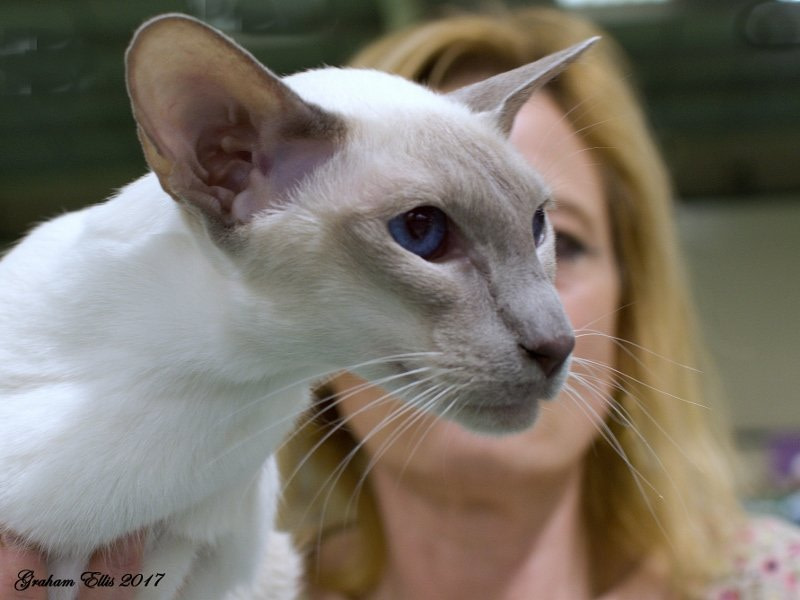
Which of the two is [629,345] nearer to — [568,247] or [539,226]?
[568,247]

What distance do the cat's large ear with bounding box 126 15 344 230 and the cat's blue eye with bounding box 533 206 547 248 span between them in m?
0.20

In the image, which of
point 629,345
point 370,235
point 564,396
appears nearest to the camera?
point 370,235

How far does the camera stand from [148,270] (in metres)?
0.77

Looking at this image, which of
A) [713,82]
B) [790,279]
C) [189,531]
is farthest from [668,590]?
[790,279]

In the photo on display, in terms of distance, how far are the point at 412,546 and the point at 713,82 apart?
1988 mm

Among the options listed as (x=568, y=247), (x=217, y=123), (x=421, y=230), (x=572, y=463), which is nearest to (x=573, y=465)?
(x=572, y=463)

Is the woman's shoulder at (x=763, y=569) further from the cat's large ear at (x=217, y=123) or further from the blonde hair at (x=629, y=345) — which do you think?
the cat's large ear at (x=217, y=123)

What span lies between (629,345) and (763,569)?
528 mm

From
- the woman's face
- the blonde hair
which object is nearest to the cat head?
the woman's face

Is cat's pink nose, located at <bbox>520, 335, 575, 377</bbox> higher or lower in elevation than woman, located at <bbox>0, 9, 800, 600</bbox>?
higher

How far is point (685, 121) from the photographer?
3049mm

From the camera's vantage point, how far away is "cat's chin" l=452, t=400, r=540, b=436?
698mm

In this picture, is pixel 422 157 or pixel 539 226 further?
pixel 539 226

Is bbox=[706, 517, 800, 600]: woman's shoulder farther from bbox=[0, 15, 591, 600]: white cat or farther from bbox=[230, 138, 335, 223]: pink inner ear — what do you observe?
bbox=[230, 138, 335, 223]: pink inner ear
